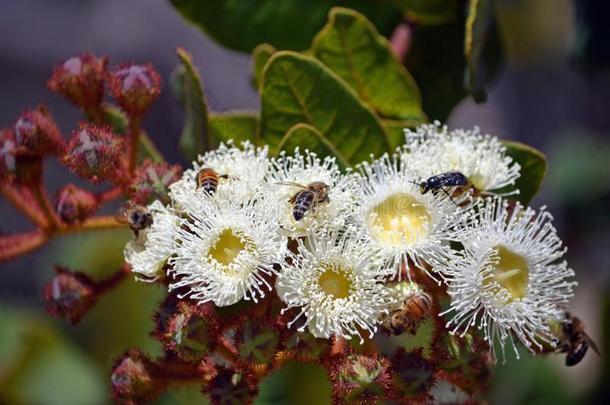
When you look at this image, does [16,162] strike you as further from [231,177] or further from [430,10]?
[430,10]

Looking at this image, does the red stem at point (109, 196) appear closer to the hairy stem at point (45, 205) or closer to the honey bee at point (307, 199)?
the hairy stem at point (45, 205)

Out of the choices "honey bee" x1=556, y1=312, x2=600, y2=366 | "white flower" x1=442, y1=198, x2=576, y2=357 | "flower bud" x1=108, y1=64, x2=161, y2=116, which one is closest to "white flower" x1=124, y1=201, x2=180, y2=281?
"flower bud" x1=108, y1=64, x2=161, y2=116

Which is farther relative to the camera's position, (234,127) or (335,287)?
(234,127)

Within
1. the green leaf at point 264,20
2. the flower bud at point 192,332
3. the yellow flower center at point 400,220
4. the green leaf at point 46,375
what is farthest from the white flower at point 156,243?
the green leaf at point 46,375

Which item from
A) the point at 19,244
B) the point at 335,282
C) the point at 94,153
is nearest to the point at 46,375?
the point at 19,244

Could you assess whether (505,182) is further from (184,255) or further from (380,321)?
(184,255)

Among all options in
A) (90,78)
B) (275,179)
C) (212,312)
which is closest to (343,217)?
(275,179)
